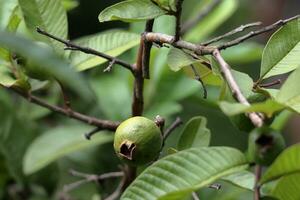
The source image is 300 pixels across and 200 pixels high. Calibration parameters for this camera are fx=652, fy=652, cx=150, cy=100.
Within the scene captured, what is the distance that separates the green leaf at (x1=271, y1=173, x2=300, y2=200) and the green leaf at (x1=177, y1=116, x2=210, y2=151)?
185 millimetres

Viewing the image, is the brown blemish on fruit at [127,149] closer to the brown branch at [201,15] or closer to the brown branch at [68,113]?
the brown branch at [68,113]

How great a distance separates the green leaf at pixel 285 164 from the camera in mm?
607

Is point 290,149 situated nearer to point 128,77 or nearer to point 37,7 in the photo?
point 37,7

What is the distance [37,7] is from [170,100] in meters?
0.56

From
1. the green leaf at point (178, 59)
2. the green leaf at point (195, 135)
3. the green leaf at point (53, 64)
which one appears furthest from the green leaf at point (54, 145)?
the green leaf at point (53, 64)

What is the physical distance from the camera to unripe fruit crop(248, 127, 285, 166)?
631mm

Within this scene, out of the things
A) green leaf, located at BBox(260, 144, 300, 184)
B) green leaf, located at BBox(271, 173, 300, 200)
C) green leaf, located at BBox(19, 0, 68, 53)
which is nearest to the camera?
green leaf, located at BBox(260, 144, 300, 184)

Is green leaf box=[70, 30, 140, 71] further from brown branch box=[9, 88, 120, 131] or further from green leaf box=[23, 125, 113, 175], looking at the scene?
green leaf box=[23, 125, 113, 175]

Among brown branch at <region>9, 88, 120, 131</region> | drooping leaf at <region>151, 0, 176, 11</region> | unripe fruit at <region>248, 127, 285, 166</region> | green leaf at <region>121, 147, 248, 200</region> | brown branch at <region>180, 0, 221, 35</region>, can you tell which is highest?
drooping leaf at <region>151, 0, 176, 11</region>

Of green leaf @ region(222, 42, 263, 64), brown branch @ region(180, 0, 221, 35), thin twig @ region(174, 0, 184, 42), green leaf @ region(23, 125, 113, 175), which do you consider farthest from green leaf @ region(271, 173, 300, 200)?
brown branch @ region(180, 0, 221, 35)

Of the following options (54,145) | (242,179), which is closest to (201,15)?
(54,145)

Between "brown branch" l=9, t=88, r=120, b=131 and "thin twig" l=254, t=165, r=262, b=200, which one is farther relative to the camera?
"brown branch" l=9, t=88, r=120, b=131

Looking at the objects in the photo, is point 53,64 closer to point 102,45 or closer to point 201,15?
point 102,45

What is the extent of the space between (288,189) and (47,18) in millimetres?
450
